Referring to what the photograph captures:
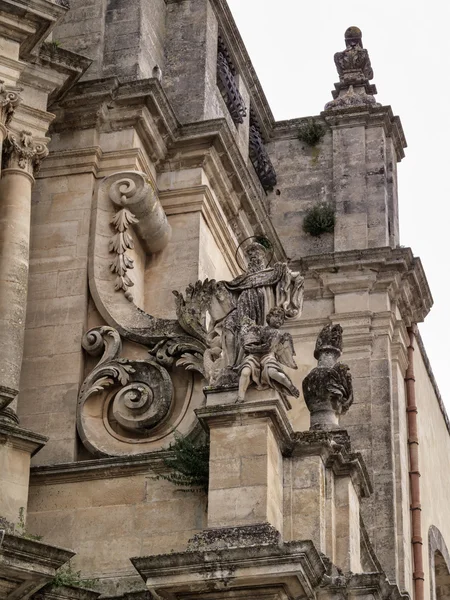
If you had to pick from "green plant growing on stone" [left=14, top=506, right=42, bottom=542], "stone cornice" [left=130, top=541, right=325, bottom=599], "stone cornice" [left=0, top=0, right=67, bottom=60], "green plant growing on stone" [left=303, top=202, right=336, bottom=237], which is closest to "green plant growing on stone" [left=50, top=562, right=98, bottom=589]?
"green plant growing on stone" [left=14, top=506, right=42, bottom=542]

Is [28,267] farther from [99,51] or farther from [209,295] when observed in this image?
[99,51]

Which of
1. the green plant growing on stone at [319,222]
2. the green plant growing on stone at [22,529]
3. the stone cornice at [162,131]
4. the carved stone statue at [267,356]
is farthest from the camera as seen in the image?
the green plant growing on stone at [319,222]

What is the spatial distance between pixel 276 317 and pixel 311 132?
832 cm

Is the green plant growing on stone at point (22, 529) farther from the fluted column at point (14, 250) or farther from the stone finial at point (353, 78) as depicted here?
the stone finial at point (353, 78)

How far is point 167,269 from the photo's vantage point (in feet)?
57.7

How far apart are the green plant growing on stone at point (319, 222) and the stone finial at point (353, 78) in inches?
65.2

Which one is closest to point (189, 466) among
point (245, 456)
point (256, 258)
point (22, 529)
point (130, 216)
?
point (245, 456)

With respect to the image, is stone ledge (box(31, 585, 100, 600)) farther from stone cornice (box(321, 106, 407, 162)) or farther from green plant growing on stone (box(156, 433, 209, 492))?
stone cornice (box(321, 106, 407, 162))

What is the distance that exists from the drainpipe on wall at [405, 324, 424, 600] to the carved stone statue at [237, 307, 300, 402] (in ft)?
18.8

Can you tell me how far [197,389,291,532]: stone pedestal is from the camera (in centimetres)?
1408

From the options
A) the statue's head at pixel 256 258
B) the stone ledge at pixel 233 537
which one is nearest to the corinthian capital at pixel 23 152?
the statue's head at pixel 256 258

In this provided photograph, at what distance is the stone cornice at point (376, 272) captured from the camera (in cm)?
2136

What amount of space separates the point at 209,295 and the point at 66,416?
169cm

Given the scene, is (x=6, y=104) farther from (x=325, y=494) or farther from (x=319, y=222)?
(x=319, y=222)
